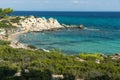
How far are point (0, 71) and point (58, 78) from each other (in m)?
4.28

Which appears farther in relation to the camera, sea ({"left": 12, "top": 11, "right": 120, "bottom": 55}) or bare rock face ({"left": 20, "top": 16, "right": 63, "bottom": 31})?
bare rock face ({"left": 20, "top": 16, "right": 63, "bottom": 31})

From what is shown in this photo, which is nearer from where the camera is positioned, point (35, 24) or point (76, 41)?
point (76, 41)

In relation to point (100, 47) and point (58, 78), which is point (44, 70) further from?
point (100, 47)

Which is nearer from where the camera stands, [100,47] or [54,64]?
[54,64]

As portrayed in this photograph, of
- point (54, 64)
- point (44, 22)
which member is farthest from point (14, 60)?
point (44, 22)

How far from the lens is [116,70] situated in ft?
82.3

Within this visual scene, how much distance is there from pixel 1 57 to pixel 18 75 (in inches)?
325

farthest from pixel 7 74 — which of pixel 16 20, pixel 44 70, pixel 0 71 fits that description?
pixel 16 20

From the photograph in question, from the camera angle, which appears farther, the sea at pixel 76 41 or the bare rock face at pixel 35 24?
the bare rock face at pixel 35 24

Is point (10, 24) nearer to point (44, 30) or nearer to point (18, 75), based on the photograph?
point (44, 30)

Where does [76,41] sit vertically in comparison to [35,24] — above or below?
above

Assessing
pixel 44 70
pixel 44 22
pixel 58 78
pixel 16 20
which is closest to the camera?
pixel 58 78

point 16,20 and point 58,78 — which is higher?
point 58,78

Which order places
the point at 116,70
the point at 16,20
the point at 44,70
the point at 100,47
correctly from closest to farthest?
the point at 44,70 → the point at 116,70 → the point at 100,47 → the point at 16,20
